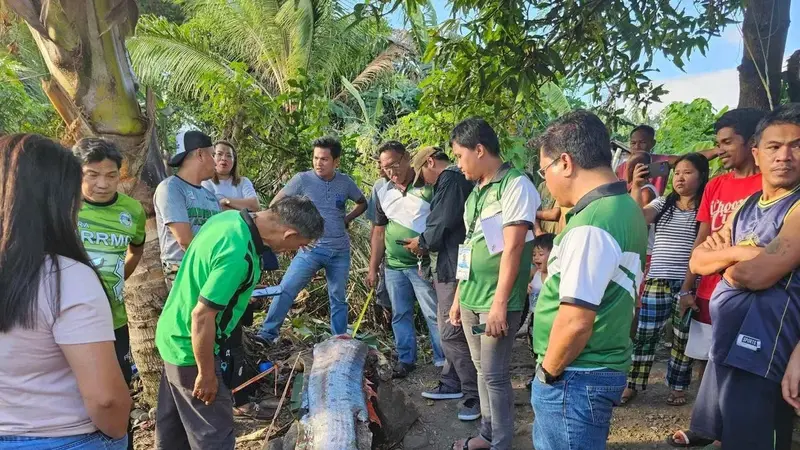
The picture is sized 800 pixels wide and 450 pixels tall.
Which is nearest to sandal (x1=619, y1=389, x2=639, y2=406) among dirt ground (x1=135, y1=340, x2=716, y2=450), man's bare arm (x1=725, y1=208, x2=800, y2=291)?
dirt ground (x1=135, y1=340, x2=716, y2=450)

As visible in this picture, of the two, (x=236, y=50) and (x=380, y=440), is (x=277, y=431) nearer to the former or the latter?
(x=380, y=440)

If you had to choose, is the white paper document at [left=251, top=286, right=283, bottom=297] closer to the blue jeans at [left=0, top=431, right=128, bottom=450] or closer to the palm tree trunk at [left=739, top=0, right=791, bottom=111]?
the blue jeans at [left=0, top=431, right=128, bottom=450]

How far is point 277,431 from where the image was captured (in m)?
3.70

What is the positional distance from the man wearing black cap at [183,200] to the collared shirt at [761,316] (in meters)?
3.15

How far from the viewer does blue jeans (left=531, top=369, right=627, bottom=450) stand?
198 centimetres

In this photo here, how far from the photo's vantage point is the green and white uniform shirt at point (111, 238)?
2865mm

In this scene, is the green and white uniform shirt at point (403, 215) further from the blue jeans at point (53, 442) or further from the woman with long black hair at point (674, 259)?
the blue jeans at point (53, 442)

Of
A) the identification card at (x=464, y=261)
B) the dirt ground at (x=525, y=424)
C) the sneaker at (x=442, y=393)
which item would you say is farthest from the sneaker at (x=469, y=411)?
the identification card at (x=464, y=261)

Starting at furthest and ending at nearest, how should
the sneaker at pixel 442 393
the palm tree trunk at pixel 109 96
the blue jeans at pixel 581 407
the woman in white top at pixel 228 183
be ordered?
the woman in white top at pixel 228 183 → the sneaker at pixel 442 393 → the palm tree trunk at pixel 109 96 → the blue jeans at pixel 581 407

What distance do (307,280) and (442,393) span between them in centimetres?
163

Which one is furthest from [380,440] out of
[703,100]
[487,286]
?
[703,100]

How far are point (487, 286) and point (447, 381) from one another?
160 cm

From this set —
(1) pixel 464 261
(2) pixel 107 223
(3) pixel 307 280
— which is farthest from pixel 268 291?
(1) pixel 464 261

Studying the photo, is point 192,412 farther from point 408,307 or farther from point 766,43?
point 766,43
